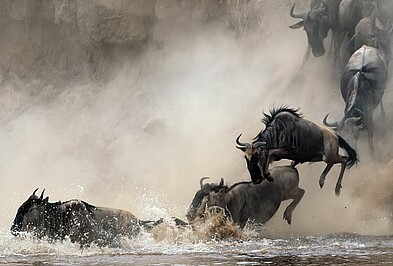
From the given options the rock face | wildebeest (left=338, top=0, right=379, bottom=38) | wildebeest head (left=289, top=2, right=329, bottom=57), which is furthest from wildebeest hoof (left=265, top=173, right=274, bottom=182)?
the rock face

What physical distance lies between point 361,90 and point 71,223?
19.1 feet

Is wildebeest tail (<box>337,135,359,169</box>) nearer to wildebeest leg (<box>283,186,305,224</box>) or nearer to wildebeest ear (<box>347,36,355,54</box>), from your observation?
wildebeest leg (<box>283,186,305,224</box>)

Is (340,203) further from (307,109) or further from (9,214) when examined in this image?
(9,214)

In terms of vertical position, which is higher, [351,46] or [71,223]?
[351,46]

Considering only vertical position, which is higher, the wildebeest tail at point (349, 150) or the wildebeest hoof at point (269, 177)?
the wildebeest tail at point (349, 150)

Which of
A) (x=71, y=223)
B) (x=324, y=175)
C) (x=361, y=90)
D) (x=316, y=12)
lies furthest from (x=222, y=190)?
(x=316, y=12)

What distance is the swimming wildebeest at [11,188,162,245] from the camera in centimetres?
1348

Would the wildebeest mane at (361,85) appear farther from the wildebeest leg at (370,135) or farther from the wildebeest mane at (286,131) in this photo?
the wildebeest mane at (286,131)

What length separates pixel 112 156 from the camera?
21.8 meters

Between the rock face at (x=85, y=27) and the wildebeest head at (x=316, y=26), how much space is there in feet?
8.12

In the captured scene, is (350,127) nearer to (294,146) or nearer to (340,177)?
(340,177)

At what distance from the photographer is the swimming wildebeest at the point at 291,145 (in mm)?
15070

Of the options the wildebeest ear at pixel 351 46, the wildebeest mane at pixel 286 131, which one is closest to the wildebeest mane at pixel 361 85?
the wildebeest ear at pixel 351 46

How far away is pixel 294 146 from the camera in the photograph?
50.5 ft
